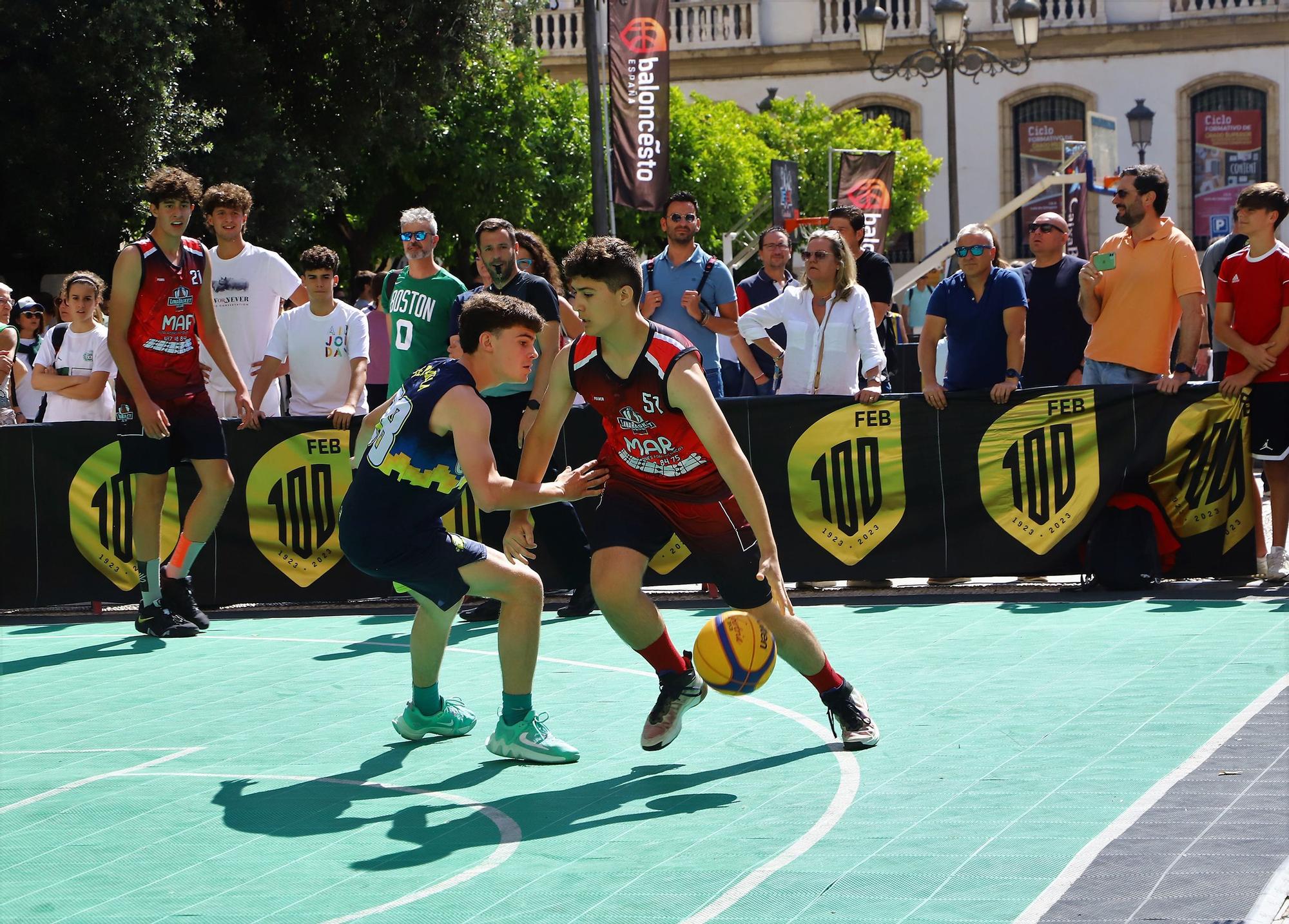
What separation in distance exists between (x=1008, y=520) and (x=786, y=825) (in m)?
5.50

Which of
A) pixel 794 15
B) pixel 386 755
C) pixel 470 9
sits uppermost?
pixel 794 15

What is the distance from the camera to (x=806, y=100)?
48.8 meters

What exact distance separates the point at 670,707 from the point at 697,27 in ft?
160

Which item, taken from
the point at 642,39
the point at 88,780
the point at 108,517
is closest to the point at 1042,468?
the point at 108,517

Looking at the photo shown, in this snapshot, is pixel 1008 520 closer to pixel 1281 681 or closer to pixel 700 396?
pixel 1281 681

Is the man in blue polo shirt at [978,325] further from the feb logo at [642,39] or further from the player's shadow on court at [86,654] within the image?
the feb logo at [642,39]

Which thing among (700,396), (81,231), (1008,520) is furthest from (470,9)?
(700,396)

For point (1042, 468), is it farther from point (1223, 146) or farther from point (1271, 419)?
point (1223, 146)

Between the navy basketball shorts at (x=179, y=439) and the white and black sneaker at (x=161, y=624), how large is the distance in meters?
0.82

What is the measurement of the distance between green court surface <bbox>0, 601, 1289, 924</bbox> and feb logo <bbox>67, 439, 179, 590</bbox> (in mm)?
1851

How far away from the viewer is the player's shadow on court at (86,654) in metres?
9.23

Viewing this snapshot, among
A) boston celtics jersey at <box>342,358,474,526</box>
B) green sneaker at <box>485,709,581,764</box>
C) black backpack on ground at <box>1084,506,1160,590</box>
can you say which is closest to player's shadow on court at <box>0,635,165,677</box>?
boston celtics jersey at <box>342,358,474,526</box>

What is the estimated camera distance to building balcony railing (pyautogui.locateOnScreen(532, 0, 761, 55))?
52.7m

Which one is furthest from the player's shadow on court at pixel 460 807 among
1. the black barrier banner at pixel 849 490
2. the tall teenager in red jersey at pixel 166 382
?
the black barrier banner at pixel 849 490
